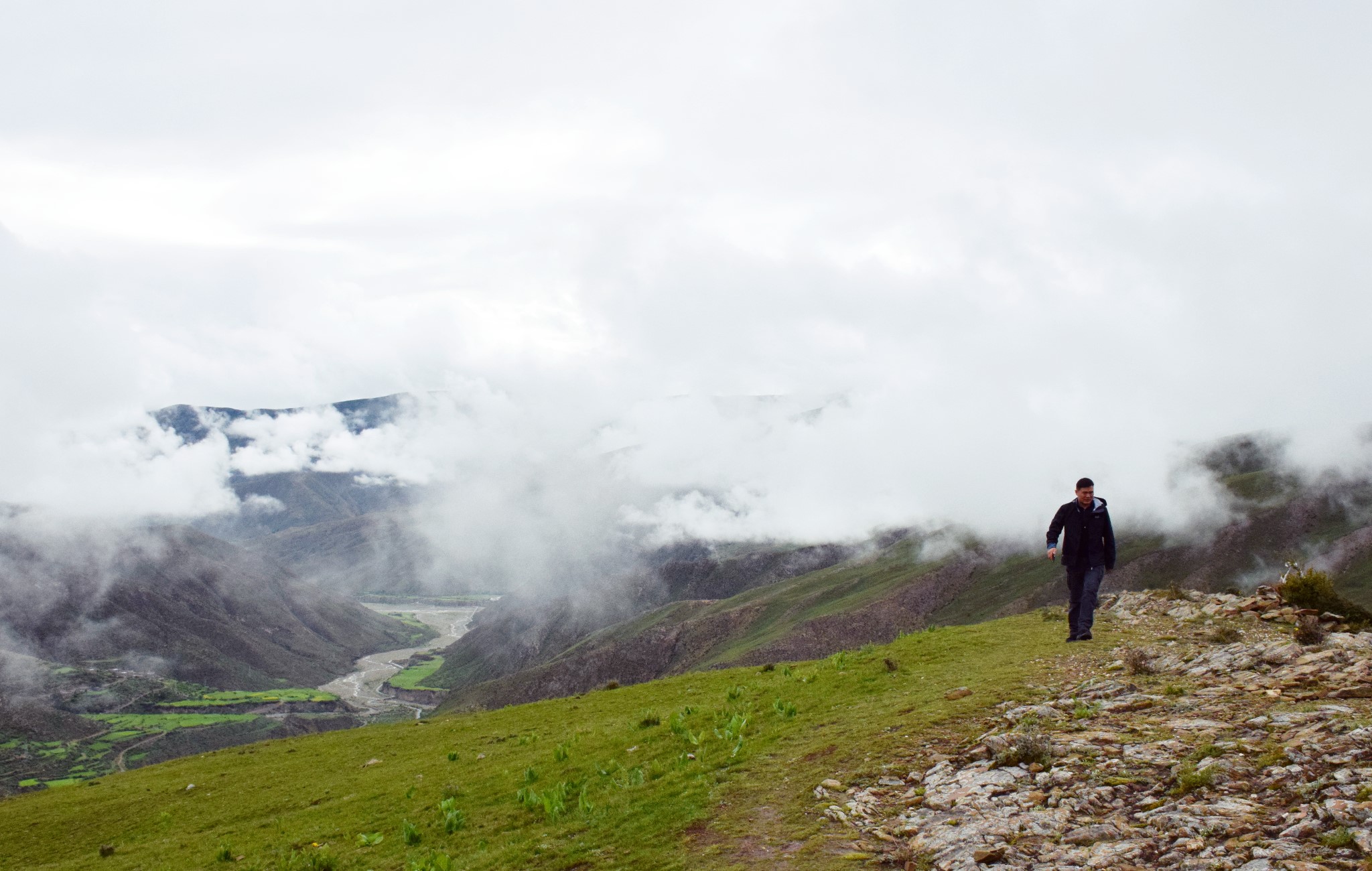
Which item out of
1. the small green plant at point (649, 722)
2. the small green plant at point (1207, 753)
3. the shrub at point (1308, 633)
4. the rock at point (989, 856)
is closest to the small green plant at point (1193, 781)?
the small green plant at point (1207, 753)

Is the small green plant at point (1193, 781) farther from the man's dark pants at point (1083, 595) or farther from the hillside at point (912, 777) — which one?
the man's dark pants at point (1083, 595)

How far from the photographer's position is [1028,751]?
38.9 ft

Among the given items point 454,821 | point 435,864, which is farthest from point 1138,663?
point 454,821

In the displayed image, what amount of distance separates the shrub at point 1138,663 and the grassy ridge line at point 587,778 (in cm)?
208

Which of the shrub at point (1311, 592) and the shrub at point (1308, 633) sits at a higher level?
the shrub at point (1308, 633)

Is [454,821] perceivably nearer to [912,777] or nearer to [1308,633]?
[912,777]

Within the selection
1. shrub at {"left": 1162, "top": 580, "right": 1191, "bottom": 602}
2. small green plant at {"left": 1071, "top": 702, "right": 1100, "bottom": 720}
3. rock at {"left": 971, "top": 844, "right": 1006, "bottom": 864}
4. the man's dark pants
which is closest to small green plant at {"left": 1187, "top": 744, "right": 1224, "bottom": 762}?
small green plant at {"left": 1071, "top": 702, "right": 1100, "bottom": 720}

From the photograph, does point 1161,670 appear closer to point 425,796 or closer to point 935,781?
point 935,781

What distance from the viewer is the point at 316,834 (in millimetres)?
19438

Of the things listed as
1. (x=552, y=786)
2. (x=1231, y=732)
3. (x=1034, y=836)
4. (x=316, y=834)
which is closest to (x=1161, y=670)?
(x=1231, y=732)

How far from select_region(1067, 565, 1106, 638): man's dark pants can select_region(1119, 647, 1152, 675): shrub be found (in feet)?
9.32

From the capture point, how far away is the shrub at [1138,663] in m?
16.6

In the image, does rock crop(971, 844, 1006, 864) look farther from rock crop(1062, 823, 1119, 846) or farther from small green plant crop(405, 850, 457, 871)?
small green plant crop(405, 850, 457, 871)

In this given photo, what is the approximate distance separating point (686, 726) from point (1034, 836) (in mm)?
11991
